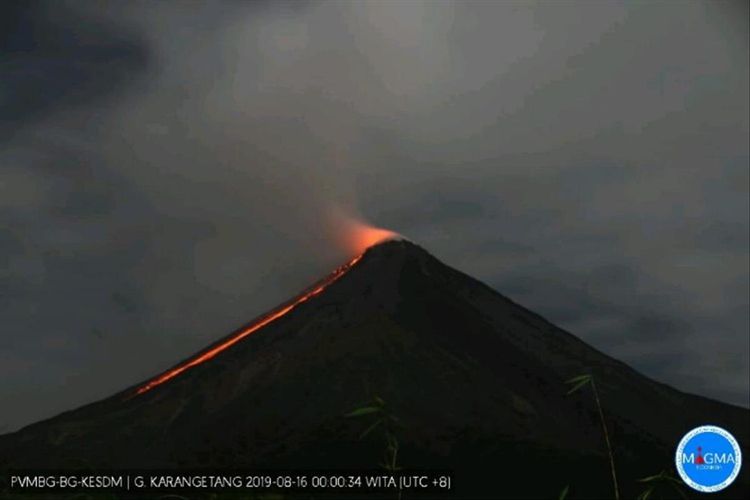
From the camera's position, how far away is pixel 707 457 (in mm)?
20547

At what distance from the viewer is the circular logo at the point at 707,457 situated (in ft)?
57.5

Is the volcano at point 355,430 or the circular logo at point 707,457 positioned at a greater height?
the volcano at point 355,430

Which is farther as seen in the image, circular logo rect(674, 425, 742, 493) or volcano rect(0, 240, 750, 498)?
volcano rect(0, 240, 750, 498)

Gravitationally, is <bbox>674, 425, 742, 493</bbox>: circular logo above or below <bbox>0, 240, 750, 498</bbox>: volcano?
below

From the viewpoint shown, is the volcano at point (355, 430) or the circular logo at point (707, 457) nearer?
the circular logo at point (707, 457)

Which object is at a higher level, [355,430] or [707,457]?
[355,430]

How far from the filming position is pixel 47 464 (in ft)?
547

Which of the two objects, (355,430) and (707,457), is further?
(355,430)

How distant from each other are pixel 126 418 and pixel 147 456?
23.8 m

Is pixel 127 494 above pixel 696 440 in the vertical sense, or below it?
above

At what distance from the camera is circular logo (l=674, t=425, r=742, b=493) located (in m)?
17.5

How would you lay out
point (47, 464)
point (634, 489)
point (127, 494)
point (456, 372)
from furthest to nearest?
point (456, 372)
point (634, 489)
point (47, 464)
point (127, 494)

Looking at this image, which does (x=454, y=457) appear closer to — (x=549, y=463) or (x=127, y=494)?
(x=549, y=463)

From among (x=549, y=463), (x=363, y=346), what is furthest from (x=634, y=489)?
(x=363, y=346)
